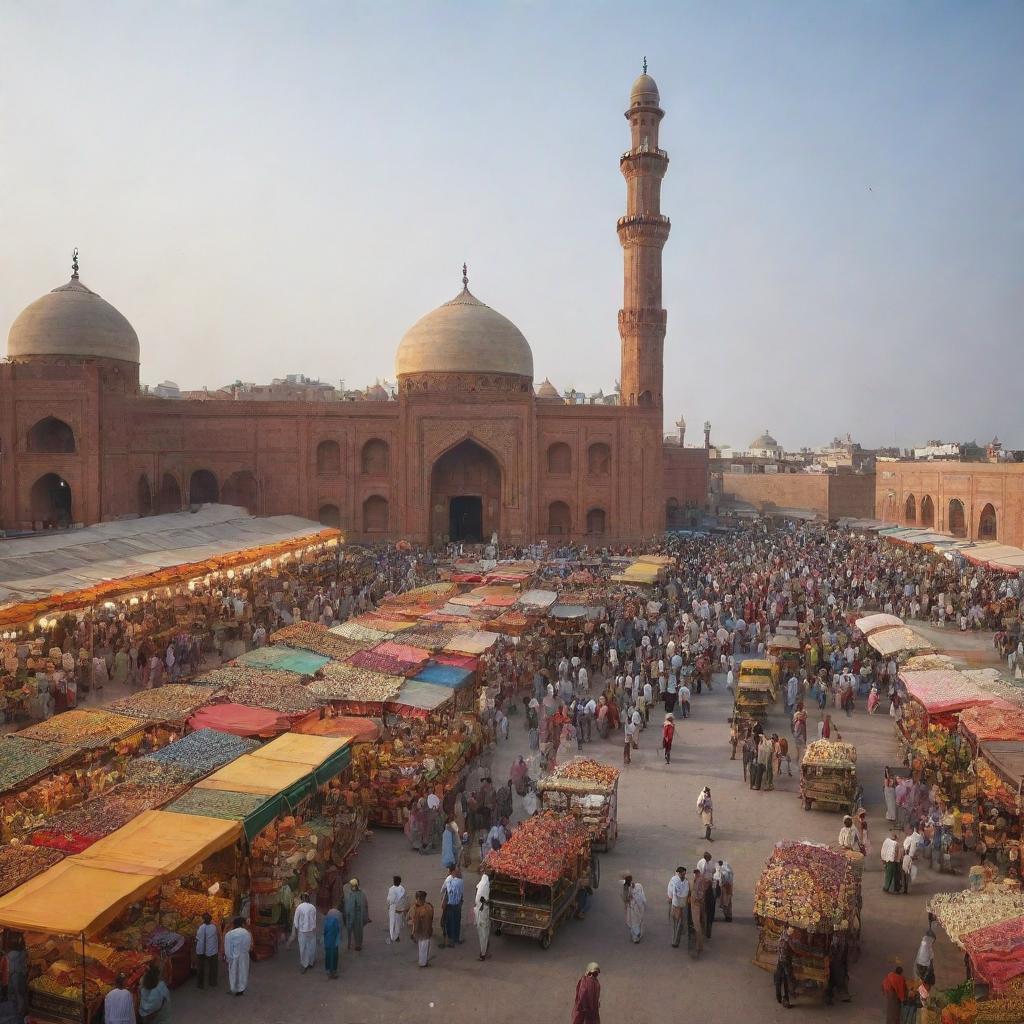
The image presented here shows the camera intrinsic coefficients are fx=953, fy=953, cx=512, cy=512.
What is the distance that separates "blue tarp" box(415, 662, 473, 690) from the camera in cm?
1318

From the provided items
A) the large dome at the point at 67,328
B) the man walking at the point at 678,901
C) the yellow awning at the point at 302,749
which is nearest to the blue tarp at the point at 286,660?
the yellow awning at the point at 302,749

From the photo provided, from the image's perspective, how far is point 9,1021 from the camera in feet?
21.7

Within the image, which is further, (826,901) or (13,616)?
(13,616)

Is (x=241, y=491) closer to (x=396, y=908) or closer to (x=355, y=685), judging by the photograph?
(x=355, y=685)

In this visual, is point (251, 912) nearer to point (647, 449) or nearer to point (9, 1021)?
point (9, 1021)

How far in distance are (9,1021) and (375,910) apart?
3.15m

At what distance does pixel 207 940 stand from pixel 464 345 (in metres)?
31.9

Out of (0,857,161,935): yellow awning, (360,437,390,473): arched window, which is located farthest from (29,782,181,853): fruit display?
(360,437,390,473): arched window

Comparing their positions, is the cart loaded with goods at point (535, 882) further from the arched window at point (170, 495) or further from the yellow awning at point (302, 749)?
the arched window at point (170, 495)

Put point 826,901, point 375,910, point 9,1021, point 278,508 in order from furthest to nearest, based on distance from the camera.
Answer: point 278,508 → point 375,910 → point 826,901 → point 9,1021

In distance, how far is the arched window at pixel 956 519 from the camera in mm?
40062

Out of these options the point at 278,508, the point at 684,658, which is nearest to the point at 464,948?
the point at 684,658

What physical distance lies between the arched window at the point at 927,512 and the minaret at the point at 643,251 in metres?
13.5

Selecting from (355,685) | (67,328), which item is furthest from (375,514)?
(355,685)
